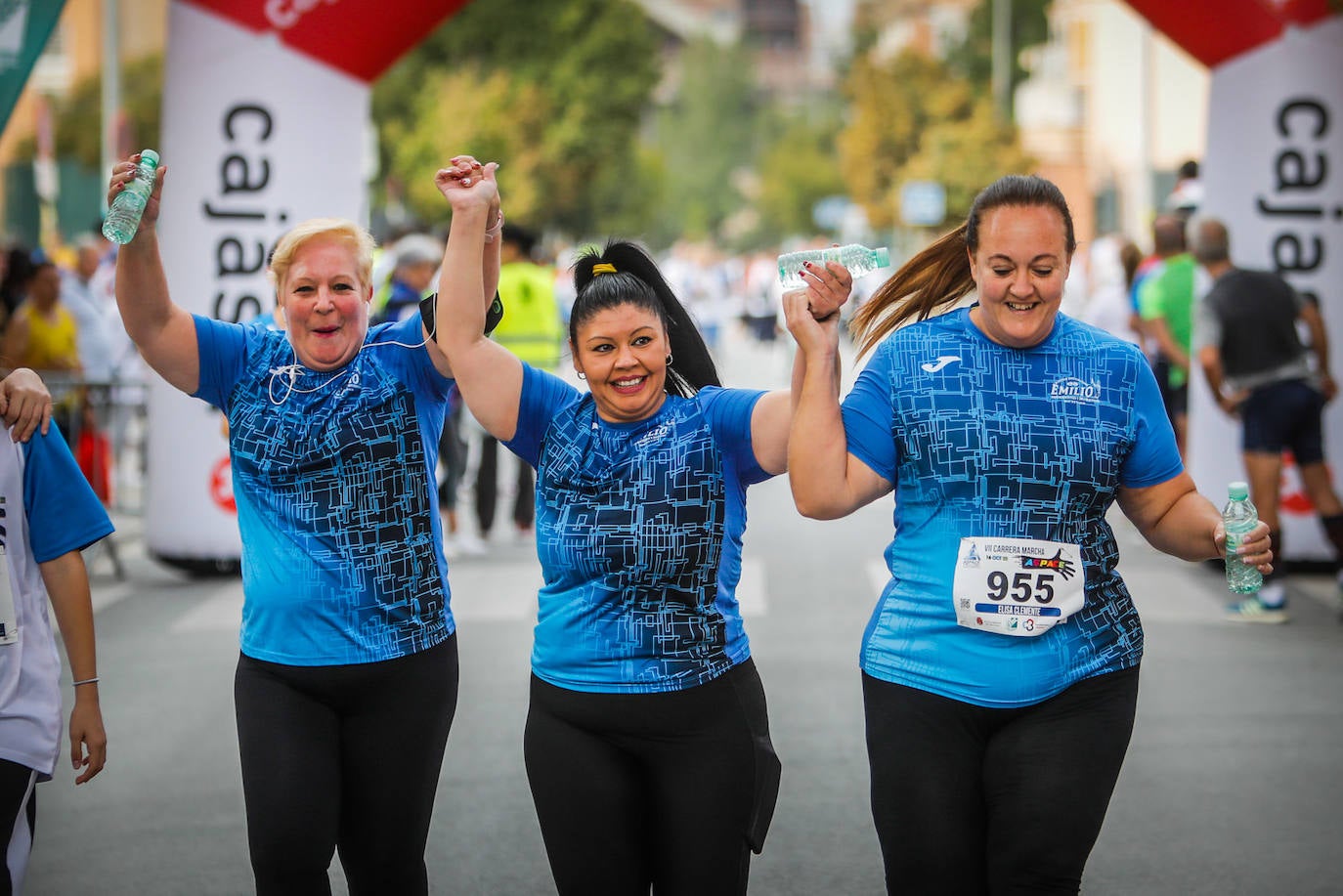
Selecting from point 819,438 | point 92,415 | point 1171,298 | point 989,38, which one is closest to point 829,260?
point 819,438

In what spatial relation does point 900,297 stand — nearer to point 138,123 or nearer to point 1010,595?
point 1010,595

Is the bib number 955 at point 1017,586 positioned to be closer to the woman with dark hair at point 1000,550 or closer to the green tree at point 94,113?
the woman with dark hair at point 1000,550

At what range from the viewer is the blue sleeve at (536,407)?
3.89 meters

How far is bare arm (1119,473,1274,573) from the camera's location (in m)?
3.75

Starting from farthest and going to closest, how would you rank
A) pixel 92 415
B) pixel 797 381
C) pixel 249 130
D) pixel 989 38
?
pixel 989 38
pixel 92 415
pixel 249 130
pixel 797 381

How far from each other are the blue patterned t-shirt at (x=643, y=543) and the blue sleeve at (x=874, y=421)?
0.76 ft

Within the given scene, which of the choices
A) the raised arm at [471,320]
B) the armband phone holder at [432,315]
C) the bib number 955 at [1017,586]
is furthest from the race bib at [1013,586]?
the armband phone holder at [432,315]

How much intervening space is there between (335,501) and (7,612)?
2.39 feet

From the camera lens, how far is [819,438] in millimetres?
3602

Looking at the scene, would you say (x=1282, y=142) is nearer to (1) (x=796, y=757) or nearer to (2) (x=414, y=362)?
(1) (x=796, y=757)

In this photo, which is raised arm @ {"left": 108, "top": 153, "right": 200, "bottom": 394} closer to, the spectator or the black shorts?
the black shorts

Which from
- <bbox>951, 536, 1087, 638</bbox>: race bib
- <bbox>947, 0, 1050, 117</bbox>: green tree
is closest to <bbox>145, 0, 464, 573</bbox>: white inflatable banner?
<bbox>951, 536, 1087, 638</bbox>: race bib

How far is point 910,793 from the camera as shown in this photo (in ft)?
11.9

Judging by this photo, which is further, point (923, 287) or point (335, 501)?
point (923, 287)
